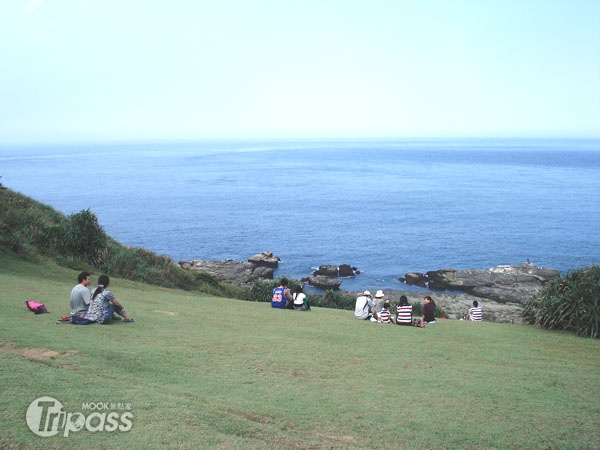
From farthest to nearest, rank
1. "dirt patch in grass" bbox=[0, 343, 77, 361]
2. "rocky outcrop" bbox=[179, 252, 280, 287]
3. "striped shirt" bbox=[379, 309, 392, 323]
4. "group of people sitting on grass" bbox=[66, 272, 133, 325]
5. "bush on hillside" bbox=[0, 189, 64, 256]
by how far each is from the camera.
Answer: "rocky outcrop" bbox=[179, 252, 280, 287] → "bush on hillside" bbox=[0, 189, 64, 256] → "striped shirt" bbox=[379, 309, 392, 323] → "group of people sitting on grass" bbox=[66, 272, 133, 325] → "dirt patch in grass" bbox=[0, 343, 77, 361]

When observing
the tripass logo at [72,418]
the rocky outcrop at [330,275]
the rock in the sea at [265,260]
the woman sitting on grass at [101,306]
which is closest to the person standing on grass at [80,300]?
the woman sitting on grass at [101,306]

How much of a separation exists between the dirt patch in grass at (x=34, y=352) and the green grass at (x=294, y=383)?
3 cm

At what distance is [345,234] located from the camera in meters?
82.7

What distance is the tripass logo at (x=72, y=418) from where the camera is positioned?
7293 mm

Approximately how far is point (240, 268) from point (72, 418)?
50994mm

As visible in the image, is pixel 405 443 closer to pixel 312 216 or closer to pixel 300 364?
pixel 300 364

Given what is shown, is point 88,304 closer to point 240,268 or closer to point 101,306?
point 101,306

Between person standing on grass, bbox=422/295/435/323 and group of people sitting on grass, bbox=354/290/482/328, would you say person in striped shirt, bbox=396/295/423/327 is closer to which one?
group of people sitting on grass, bbox=354/290/482/328

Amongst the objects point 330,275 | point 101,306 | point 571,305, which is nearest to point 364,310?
point 571,305

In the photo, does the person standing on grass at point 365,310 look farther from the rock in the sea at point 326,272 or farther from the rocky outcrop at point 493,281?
the rock in the sea at point 326,272

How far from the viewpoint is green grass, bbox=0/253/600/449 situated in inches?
315

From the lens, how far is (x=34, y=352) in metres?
10.4

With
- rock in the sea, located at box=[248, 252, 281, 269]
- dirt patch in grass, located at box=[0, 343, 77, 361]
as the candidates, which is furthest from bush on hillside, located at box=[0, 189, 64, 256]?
rock in the sea, located at box=[248, 252, 281, 269]

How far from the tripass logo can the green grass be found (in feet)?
0.43
